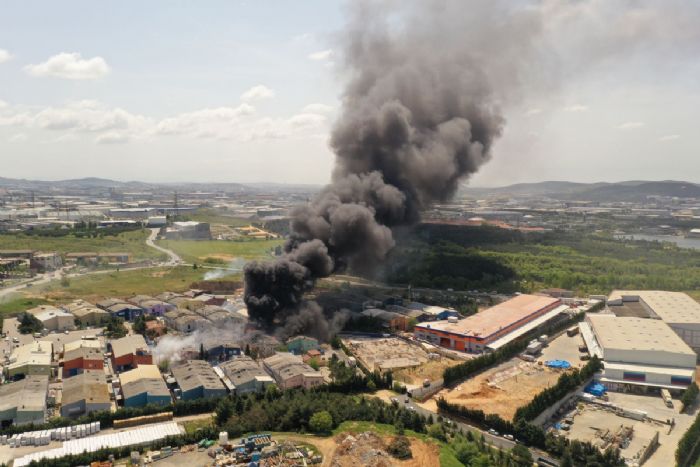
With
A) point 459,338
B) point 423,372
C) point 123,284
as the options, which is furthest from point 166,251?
point 423,372

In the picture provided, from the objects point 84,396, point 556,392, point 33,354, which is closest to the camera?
point 84,396

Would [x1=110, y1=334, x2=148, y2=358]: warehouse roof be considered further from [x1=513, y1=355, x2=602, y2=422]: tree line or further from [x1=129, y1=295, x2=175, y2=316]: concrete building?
[x1=513, y1=355, x2=602, y2=422]: tree line

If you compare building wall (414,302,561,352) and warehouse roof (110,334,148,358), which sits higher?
warehouse roof (110,334,148,358)

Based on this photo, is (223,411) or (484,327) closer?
(223,411)

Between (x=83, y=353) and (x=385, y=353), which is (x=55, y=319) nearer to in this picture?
(x=83, y=353)

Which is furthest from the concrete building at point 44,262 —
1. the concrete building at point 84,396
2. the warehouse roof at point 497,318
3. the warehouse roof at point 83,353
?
the warehouse roof at point 497,318

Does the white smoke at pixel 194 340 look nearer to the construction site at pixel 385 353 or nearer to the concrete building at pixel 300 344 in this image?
the concrete building at pixel 300 344

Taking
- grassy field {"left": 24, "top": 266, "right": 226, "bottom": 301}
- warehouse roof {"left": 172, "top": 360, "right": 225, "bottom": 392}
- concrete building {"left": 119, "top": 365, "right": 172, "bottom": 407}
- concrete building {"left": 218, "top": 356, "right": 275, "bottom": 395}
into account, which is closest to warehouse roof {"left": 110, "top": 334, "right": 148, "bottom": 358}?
concrete building {"left": 119, "top": 365, "right": 172, "bottom": 407}
